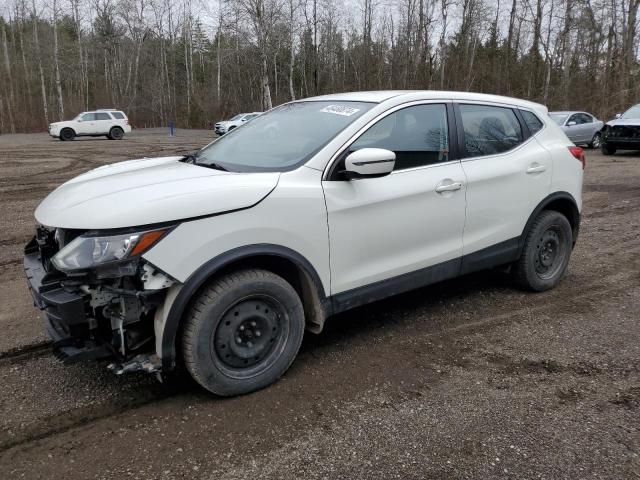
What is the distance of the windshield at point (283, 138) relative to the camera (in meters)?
3.53

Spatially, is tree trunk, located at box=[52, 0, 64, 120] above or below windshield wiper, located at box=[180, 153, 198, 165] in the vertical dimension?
above

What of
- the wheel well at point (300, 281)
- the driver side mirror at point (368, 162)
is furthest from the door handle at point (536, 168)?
the wheel well at point (300, 281)

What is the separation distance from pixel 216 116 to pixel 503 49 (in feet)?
84.8

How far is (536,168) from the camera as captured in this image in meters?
4.59

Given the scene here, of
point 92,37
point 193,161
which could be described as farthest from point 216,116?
point 193,161

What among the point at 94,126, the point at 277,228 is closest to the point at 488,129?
the point at 277,228

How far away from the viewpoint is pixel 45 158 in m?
17.7

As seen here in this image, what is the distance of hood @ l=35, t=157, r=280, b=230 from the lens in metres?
2.78

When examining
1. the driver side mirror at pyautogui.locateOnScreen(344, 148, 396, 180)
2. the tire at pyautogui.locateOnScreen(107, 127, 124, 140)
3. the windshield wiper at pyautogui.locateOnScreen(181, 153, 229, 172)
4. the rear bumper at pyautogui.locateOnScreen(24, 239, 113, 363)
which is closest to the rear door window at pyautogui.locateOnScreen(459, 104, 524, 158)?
the driver side mirror at pyautogui.locateOnScreen(344, 148, 396, 180)

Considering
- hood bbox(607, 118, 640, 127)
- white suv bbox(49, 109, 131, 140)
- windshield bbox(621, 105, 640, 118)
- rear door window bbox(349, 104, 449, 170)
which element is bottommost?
rear door window bbox(349, 104, 449, 170)

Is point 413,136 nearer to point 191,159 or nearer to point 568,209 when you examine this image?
point 191,159

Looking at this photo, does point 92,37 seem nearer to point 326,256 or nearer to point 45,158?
point 45,158

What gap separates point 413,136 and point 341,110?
56cm

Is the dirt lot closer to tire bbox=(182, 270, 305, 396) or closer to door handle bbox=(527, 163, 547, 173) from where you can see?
tire bbox=(182, 270, 305, 396)
